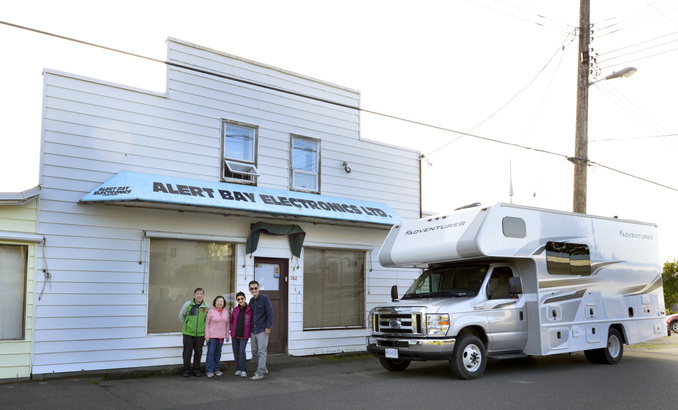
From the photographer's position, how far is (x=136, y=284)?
1171cm

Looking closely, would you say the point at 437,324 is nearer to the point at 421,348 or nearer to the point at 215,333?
the point at 421,348

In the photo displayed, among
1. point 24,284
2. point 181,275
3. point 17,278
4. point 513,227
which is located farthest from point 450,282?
point 17,278

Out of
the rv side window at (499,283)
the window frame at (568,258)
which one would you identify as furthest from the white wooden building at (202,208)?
the window frame at (568,258)

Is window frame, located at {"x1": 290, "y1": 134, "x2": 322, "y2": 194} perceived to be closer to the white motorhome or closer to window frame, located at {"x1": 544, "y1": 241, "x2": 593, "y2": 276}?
the white motorhome

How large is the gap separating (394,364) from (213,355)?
338 cm

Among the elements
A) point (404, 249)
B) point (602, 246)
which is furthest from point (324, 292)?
point (602, 246)

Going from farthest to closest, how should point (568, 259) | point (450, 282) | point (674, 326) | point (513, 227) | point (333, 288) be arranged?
point (674, 326) → point (333, 288) → point (568, 259) → point (450, 282) → point (513, 227)

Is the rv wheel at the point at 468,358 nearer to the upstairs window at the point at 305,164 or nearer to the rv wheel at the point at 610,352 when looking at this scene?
the rv wheel at the point at 610,352

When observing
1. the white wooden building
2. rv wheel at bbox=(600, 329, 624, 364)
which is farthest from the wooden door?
rv wheel at bbox=(600, 329, 624, 364)

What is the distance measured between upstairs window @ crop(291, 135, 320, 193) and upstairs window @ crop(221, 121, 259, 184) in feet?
3.63

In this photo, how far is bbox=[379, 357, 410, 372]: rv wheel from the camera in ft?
37.9

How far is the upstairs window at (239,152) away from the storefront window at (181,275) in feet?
5.06

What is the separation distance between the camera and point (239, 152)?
533 inches

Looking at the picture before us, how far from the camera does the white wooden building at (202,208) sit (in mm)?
11031
